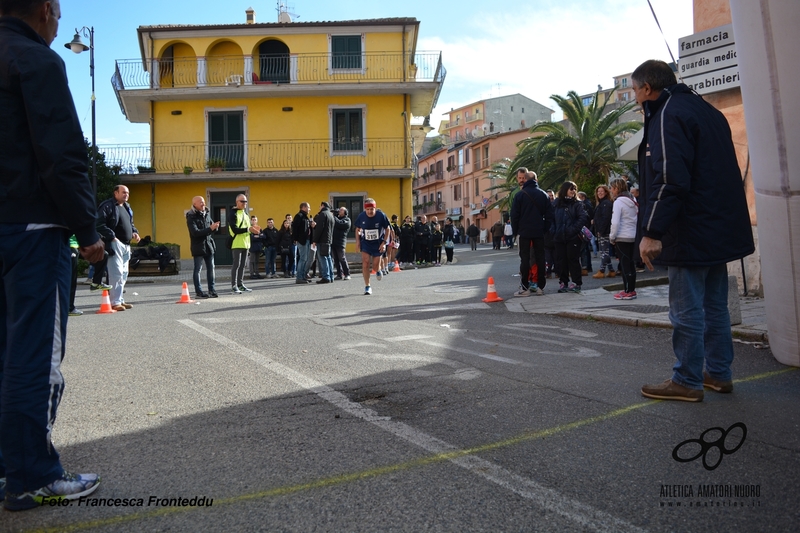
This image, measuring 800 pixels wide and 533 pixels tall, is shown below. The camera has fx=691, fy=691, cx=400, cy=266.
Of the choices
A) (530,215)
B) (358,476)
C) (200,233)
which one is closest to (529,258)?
(530,215)

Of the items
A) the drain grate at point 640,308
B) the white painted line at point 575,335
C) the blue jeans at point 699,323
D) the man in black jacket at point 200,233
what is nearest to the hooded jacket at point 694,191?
the blue jeans at point 699,323

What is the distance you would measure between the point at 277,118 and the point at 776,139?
28996 mm

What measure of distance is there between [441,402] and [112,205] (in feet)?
Answer: 27.2

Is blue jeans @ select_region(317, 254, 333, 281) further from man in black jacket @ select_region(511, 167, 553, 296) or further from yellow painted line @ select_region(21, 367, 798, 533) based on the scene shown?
yellow painted line @ select_region(21, 367, 798, 533)

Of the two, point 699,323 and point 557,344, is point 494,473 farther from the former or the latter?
point 557,344

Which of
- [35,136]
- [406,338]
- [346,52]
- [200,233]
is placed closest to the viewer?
[35,136]

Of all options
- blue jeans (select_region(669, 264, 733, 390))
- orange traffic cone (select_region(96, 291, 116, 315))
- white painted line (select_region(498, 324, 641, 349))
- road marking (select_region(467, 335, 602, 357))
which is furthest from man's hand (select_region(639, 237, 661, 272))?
orange traffic cone (select_region(96, 291, 116, 315))

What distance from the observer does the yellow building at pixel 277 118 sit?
1254 inches

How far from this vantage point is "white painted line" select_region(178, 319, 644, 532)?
267 cm

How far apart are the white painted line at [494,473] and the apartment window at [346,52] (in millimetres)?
28961

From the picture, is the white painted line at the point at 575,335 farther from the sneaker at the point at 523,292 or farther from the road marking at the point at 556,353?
the sneaker at the point at 523,292

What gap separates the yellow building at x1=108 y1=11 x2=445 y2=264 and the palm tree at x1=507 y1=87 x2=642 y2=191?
256 inches

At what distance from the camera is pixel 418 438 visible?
3.77m

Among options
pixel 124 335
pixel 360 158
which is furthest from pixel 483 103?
pixel 124 335
